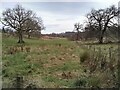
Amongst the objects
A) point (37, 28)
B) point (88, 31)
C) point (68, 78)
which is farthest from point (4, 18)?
point (68, 78)

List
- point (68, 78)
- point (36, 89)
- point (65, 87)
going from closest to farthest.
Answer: point (36, 89)
point (65, 87)
point (68, 78)

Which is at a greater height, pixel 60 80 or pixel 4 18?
pixel 4 18

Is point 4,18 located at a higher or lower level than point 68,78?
higher

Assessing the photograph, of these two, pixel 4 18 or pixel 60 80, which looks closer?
pixel 60 80

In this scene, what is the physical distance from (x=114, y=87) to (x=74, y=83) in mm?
1344

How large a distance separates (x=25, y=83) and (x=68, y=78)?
211cm

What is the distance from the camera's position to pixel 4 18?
53.8 m

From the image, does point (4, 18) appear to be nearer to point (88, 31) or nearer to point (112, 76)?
point (88, 31)

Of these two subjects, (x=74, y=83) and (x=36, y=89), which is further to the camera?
(x=74, y=83)

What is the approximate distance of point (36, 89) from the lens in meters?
7.02

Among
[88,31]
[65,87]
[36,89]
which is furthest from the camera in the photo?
[88,31]

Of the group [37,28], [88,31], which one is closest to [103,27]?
[88,31]

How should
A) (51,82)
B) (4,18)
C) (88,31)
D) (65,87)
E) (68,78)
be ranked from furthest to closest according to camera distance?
1. (88,31)
2. (4,18)
3. (68,78)
4. (51,82)
5. (65,87)

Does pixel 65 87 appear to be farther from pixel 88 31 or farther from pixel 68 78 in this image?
pixel 88 31
